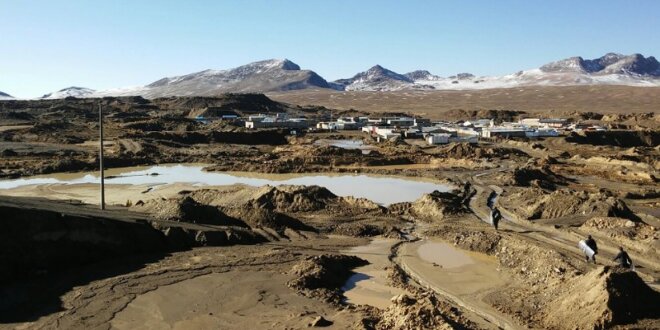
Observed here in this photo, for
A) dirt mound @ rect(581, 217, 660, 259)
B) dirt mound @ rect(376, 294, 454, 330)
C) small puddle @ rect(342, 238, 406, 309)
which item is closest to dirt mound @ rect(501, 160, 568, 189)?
dirt mound @ rect(581, 217, 660, 259)

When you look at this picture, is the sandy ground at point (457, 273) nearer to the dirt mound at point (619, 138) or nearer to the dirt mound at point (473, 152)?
the dirt mound at point (473, 152)

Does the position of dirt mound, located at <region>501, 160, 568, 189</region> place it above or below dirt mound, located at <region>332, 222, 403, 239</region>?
above

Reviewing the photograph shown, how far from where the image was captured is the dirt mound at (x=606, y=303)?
9.84 m

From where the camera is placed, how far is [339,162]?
4041 cm

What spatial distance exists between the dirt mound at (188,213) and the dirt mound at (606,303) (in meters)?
11.4

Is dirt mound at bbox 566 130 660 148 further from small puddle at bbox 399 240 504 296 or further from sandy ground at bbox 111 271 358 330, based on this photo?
sandy ground at bbox 111 271 358 330

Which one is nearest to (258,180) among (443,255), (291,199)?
(291,199)

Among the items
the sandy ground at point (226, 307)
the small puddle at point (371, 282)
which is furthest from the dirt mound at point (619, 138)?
the sandy ground at point (226, 307)

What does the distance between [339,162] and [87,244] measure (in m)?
27.5

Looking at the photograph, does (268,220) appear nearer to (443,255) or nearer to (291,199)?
(291,199)

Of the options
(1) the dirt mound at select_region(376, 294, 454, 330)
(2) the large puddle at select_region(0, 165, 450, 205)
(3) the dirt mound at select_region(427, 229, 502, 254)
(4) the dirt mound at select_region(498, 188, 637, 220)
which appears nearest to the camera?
(1) the dirt mound at select_region(376, 294, 454, 330)

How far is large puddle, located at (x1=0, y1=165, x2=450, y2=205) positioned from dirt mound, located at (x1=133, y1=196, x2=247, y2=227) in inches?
425

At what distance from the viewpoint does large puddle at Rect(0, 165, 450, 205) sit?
3014cm

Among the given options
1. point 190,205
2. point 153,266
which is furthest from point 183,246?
point 190,205
